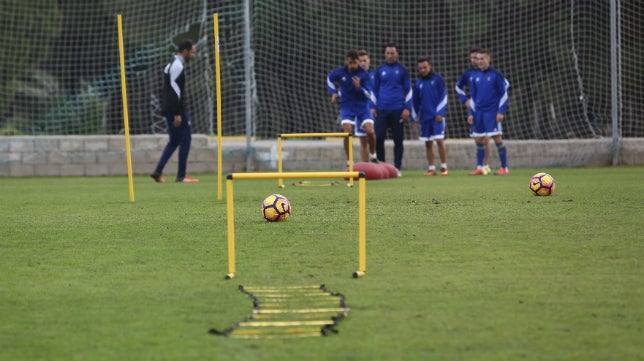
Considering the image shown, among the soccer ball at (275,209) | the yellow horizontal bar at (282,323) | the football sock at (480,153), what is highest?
the football sock at (480,153)

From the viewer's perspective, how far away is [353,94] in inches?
666

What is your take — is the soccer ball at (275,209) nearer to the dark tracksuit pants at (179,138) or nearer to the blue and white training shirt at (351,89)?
the dark tracksuit pants at (179,138)

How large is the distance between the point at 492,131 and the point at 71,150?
8.81 m

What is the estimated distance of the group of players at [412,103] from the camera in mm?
17094

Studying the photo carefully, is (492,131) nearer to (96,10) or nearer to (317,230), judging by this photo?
(317,230)

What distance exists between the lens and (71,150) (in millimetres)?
19938

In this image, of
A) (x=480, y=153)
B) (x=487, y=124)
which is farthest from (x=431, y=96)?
(x=480, y=153)

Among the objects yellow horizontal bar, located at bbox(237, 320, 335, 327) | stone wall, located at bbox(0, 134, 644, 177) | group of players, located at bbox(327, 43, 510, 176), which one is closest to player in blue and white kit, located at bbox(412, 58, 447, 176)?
group of players, located at bbox(327, 43, 510, 176)

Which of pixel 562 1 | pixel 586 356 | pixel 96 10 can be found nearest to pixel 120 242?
pixel 586 356

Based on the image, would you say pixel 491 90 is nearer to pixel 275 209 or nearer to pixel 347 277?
pixel 275 209

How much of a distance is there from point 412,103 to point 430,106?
0.36 m

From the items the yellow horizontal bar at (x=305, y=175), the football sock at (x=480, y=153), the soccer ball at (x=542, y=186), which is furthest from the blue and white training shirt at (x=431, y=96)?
the yellow horizontal bar at (x=305, y=175)

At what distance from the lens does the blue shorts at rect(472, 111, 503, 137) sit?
1792 cm

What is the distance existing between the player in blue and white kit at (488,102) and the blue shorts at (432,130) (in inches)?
23.4
